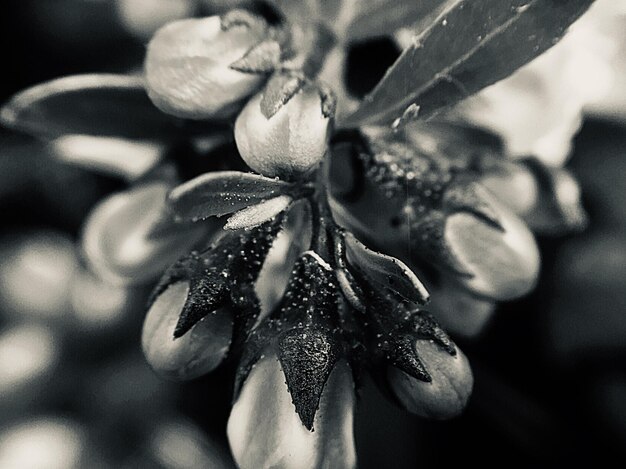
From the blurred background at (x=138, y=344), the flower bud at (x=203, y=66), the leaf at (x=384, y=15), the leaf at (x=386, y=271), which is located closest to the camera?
the leaf at (x=386, y=271)

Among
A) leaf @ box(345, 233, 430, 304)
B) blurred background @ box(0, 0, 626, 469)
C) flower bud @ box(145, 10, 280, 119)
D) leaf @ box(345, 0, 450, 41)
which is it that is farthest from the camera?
blurred background @ box(0, 0, 626, 469)

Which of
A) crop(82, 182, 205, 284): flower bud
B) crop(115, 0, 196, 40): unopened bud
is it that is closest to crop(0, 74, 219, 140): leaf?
crop(82, 182, 205, 284): flower bud

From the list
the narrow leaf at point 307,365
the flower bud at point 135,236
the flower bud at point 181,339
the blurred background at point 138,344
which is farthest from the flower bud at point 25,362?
the narrow leaf at point 307,365

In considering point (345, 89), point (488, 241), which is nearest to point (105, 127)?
point (345, 89)

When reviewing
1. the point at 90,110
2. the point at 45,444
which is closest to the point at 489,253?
the point at 90,110

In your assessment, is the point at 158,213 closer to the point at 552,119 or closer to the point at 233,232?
the point at 233,232

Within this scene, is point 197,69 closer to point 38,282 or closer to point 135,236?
point 135,236

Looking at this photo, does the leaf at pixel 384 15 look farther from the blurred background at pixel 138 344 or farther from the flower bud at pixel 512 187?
the blurred background at pixel 138 344

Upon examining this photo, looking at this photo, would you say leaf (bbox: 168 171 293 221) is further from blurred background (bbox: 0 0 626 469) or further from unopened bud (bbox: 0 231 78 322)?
unopened bud (bbox: 0 231 78 322)
